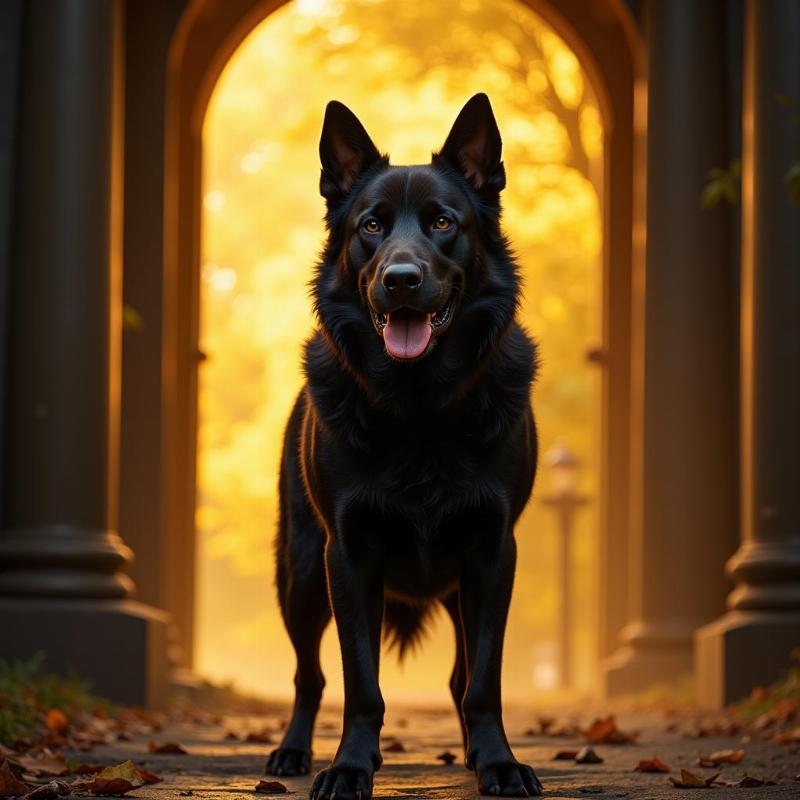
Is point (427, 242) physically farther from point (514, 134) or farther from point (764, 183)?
point (514, 134)

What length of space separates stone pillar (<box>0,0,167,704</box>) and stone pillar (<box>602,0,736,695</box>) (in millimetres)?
3390

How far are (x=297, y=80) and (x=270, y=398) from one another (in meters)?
11.3

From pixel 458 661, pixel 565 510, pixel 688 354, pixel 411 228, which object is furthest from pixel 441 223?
pixel 565 510

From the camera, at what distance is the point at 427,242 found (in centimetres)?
420

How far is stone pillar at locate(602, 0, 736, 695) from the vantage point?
9.45 m

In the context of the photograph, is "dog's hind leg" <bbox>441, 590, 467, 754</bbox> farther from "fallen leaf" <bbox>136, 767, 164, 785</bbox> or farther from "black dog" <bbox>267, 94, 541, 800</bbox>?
"fallen leaf" <bbox>136, 767, 164, 785</bbox>

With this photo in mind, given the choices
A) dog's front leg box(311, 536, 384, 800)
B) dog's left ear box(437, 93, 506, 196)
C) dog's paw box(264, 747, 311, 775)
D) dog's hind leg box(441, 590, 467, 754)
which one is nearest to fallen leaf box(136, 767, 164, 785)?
dog's paw box(264, 747, 311, 775)

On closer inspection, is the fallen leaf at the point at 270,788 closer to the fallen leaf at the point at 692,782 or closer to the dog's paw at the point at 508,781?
the dog's paw at the point at 508,781

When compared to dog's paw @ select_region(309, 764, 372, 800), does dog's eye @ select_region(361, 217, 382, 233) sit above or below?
above

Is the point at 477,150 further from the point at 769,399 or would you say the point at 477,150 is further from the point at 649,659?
the point at 649,659

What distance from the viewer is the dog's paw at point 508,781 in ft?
12.8

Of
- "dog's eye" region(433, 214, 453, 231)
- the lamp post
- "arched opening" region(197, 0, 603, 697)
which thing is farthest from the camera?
"arched opening" region(197, 0, 603, 697)

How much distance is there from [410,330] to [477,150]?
750mm

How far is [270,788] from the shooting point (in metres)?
4.12
